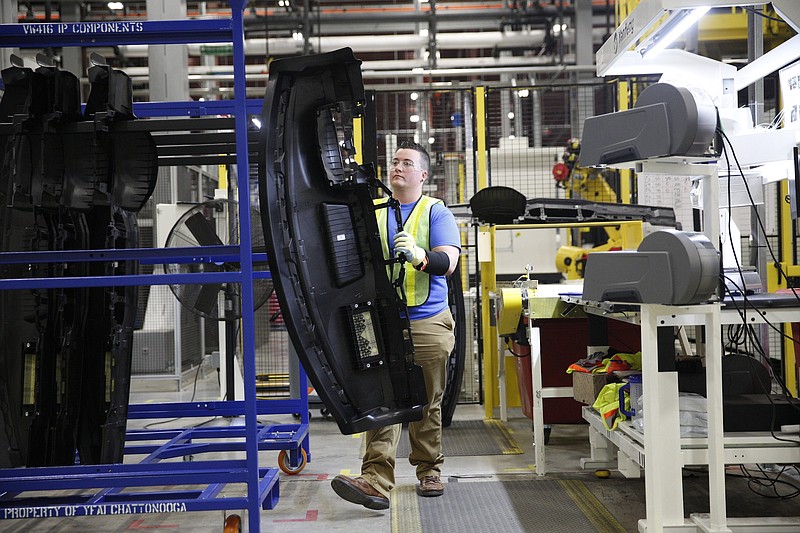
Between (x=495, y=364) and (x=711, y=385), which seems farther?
(x=495, y=364)

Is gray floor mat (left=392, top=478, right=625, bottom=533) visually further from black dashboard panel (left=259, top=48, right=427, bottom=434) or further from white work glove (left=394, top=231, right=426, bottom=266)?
white work glove (left=394, top=231, right=426, bottom=266)

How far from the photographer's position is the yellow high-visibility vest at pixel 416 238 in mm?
3533

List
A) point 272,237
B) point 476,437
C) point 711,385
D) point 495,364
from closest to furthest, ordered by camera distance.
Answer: point 711,385 < point 272,237 < point 476,437 < point 495,364

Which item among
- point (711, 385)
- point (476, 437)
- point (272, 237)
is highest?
point (272, 237)

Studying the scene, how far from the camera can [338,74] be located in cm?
309

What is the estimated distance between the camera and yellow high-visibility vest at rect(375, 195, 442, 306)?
3533 mm

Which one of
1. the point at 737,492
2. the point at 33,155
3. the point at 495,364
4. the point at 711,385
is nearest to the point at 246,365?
the point at 33,155

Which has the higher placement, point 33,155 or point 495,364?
point 33,155

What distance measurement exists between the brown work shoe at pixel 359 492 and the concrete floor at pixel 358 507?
69 mm

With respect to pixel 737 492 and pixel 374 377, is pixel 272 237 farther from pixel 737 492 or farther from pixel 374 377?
pixel 737 492

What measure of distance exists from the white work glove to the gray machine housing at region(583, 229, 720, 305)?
85cm

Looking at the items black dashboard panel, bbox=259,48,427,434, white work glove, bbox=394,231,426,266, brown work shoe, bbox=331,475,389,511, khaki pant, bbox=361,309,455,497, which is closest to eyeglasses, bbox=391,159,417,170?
black dashboard panel, bbox=259,48,427,434

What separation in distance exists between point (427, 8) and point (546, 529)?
342 inches

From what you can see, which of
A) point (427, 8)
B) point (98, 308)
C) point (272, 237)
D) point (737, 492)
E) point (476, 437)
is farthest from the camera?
point (427, 8)
